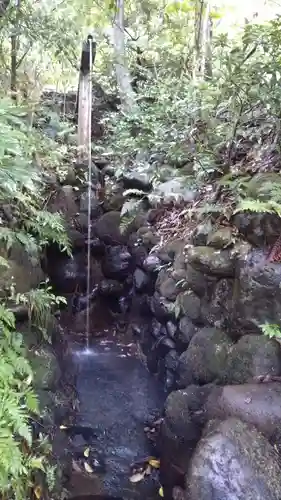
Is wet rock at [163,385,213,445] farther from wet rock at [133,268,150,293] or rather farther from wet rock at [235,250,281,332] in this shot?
wet rock at [133,268,150,293]

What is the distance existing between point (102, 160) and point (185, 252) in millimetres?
4372

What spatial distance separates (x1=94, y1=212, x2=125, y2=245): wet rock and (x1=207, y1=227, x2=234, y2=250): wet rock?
3.30m

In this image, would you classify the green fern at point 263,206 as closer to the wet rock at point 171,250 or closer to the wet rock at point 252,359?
the wet rock at point 252,359

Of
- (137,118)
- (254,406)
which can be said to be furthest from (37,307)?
(137,118)

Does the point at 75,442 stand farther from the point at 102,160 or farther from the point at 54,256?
the point at 102,160

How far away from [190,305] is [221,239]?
97 cm

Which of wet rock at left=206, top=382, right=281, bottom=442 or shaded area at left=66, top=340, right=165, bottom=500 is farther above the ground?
wet rock at left=206, top=382, right=281, bottom=442

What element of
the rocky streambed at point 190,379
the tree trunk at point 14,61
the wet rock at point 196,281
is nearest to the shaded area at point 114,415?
the rocky streambed at point 190,379

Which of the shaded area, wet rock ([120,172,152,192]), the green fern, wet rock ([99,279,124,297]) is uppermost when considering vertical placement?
the green fern

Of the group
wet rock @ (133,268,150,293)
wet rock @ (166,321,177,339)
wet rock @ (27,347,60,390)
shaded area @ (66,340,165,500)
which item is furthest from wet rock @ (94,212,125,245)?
wet rock @ (27,347,60,390)

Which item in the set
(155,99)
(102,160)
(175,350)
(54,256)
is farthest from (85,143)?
(175,350)

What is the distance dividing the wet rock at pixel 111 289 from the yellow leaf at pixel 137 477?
12.5 feet

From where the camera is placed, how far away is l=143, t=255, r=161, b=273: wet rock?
5926 mm

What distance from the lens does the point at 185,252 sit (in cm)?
514
